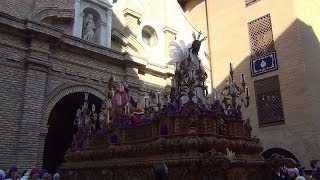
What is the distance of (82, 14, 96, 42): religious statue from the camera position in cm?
1284

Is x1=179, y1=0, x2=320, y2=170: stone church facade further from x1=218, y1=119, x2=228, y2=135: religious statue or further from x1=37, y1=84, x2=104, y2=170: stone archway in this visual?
x1=218, y1=119, x2=228, y2=135: religious statue

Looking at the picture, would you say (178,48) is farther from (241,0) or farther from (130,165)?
(241,0)

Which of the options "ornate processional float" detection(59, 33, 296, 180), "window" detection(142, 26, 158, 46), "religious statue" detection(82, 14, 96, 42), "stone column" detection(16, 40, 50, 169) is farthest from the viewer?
"window" detection(142, 26, 158, 46)

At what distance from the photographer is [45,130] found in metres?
10.4

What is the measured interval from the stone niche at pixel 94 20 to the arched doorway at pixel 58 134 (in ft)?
8.63

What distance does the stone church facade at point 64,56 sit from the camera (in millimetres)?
9922

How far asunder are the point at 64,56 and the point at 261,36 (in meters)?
8.48

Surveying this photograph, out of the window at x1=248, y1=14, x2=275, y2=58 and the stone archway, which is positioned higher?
the window at x1=248, y1=14, x2=275, y2=58

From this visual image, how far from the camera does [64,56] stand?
1159 centimetres

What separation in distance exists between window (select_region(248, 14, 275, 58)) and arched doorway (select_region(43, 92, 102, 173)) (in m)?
7.91

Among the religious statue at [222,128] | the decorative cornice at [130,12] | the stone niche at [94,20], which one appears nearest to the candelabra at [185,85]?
the religious statue at [222,128]

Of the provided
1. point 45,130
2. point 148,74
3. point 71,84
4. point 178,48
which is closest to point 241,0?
point 148,74

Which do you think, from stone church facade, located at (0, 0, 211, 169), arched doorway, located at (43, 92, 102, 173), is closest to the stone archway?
stone church facade, located at (0, 0, 211, 169)

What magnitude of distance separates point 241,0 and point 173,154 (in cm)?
1276
